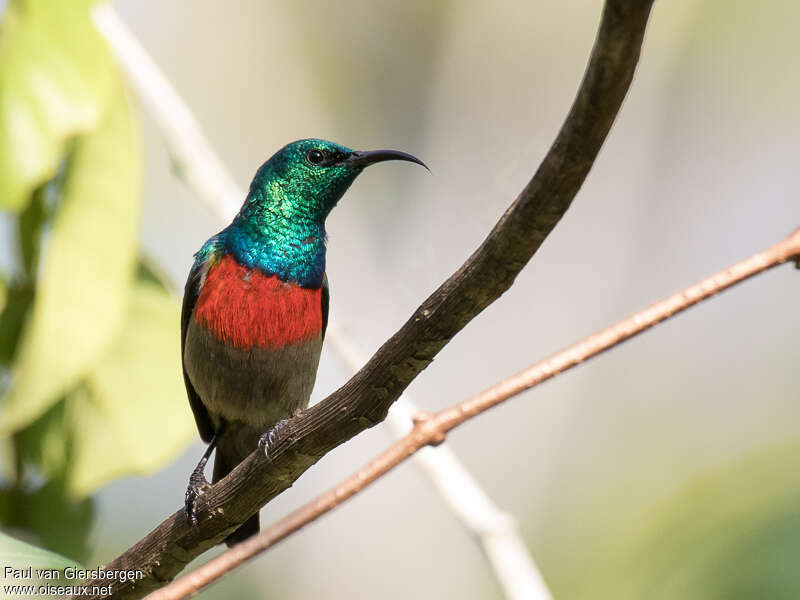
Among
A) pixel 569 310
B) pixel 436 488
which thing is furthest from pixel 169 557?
pixel 569 310

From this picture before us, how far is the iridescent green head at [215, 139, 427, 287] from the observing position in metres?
3.81

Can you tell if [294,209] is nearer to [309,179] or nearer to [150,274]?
[309,179]

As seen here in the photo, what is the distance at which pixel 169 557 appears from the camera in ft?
9.18

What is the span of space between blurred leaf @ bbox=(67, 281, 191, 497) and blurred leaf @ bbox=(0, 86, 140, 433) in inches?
16.6

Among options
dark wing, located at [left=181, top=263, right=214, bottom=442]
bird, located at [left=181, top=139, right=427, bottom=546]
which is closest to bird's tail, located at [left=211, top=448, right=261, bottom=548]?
bird, located at [left=181, top=139, right=427, bottom=546]

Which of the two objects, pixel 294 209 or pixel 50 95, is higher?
pixel 50 95

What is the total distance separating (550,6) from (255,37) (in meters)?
2.61

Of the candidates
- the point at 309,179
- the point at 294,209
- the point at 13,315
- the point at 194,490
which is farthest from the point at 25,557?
the point at 309,179

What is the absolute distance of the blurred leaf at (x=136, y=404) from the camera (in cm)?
364

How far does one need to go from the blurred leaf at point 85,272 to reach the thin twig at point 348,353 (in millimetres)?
363

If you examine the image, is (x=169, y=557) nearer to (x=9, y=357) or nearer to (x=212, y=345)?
(x=212, y=345)

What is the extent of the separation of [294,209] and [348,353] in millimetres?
854

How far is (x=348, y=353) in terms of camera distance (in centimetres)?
337

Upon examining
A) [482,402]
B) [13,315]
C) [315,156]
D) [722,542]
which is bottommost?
[722,542]
